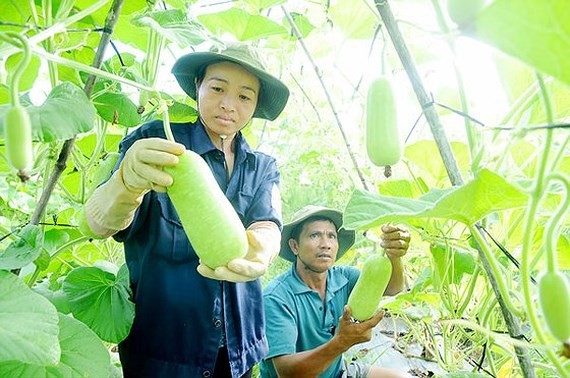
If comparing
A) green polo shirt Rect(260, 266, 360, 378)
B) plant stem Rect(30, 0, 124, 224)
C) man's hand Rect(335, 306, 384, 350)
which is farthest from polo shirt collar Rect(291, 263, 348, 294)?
plant stem Rect(30, 0, 124, 224)

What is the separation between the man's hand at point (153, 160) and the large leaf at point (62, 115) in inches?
3.5

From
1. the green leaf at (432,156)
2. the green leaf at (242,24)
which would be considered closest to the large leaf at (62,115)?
the green leaf at (242,24)

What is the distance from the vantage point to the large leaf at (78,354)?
3.16ft

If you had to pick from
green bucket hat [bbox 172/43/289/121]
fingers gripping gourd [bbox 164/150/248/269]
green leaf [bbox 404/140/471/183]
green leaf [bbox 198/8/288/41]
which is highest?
green leaf [bbox 198/8/288/41]

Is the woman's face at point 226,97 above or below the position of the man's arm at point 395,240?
above

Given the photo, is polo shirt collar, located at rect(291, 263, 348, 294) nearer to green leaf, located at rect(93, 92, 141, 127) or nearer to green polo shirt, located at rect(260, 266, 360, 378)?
green polo shirt, located at rect(260, 266, 360, 378)

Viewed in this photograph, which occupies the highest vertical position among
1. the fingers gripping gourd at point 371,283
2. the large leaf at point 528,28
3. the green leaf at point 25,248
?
the large leaf at point 528,28

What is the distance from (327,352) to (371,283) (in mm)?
649

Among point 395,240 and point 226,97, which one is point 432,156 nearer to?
point 395,240

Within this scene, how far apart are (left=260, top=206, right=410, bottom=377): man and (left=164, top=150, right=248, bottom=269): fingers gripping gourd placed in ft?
3.44

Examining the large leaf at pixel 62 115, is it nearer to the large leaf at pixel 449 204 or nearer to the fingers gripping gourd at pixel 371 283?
the large leaf at pixel 449 204

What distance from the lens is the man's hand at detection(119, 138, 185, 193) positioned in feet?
2.86

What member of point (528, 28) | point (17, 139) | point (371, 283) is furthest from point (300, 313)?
point (528, 28)

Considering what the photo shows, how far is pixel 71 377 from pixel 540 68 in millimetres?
893
